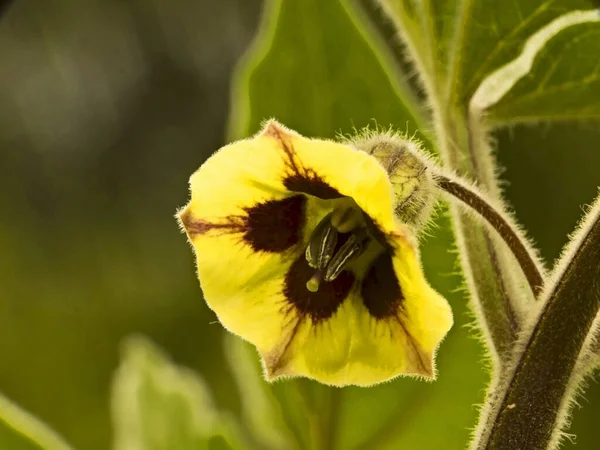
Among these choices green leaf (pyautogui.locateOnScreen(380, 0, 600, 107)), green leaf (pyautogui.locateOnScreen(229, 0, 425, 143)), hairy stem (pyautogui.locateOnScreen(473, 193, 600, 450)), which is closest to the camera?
hairy stem (pyautogui.locateOnScreen(473, 193, 600, 450))

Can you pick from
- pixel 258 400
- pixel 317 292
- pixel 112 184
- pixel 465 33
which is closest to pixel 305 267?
pixel 317 292

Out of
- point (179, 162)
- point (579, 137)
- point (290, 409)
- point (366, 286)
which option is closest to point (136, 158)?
point (179, 162)

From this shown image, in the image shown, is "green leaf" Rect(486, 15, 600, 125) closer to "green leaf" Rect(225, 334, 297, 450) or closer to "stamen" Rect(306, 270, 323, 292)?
"stamen" Rect(306, 270, 323, 292)

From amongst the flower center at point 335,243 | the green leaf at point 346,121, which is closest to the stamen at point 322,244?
the flower center at point 335,243

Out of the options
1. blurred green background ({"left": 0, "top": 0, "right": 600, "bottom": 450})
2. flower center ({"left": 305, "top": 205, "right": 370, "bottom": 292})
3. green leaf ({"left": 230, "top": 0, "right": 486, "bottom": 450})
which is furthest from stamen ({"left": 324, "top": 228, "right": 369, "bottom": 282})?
blurred green background ({"left": 0, "top": 0, "right": 600, "bottom": 450})

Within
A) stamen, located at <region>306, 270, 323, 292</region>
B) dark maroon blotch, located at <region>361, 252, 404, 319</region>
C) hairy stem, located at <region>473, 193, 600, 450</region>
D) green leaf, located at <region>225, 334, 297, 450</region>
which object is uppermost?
stamen, located at <region>306, 270, 323, 292</region>

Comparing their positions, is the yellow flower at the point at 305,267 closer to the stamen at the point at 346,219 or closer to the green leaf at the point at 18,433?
the stamen at the point at 346,219
